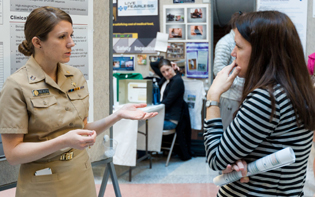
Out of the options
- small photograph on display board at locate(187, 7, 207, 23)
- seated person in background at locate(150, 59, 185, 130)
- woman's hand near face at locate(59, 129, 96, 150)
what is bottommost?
seated person in background at locate(150, 59, 185, 130)

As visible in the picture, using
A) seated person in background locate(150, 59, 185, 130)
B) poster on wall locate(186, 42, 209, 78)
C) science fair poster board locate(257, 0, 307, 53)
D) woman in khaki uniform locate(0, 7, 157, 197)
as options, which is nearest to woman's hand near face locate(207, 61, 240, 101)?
woman in khaki uniform locate(0, 7, 157, 197)

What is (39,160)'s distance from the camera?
1198 millimetres

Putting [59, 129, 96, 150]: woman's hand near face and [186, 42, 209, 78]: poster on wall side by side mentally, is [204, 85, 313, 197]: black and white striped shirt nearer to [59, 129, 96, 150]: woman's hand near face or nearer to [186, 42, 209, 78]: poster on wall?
[59, 129, 96, 150]: woman's hand near face

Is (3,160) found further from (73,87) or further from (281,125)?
(281,125)

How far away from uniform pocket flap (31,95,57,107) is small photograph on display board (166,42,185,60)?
143 inches

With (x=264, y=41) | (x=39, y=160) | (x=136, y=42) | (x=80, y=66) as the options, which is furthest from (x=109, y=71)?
(x=136, y=42)

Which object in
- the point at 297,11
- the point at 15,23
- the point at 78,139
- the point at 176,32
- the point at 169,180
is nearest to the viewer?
the point at 78,139

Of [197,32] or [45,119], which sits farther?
[197,32]

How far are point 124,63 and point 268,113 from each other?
407 centimetres

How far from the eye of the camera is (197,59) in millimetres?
4617

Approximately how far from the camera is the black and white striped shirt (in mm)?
957

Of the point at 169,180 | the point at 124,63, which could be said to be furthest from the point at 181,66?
the point at 169,180

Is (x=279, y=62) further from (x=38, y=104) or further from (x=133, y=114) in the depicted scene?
(x=38, y=104)

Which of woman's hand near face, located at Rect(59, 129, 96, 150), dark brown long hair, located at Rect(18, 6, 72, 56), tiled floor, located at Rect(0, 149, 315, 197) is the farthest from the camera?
tiled floor, located at Rect(0, 149, 315, 197)
